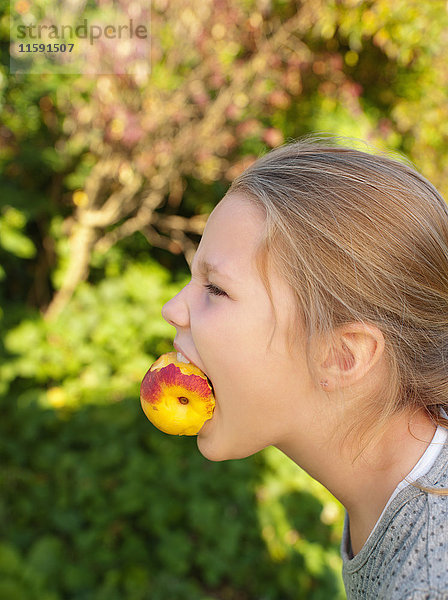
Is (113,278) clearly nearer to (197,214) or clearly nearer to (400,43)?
→ (197,214)

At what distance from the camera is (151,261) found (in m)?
4.78

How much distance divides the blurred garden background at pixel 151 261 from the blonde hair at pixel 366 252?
5.54ft

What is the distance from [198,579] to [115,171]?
2762 mm

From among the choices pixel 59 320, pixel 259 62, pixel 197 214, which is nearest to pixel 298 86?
pixel 259 62

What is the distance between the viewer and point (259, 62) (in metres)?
4.01

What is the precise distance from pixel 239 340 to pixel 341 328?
0.23 m

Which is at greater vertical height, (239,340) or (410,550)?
(239,340)

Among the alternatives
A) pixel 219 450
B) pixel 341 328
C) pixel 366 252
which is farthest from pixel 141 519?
pixel 366 252

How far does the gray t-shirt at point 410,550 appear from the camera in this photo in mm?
1000

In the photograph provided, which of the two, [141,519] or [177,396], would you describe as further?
[141,519]

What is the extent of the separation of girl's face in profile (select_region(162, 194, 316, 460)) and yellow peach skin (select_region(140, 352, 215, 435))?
2 cm

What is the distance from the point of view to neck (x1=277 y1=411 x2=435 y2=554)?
1256 millimetres

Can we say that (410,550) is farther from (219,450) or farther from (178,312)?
(178,312)

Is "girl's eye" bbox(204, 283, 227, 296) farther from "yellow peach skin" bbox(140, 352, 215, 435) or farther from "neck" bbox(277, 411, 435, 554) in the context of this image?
"neck" bbox(277, 411, 435, 554)
